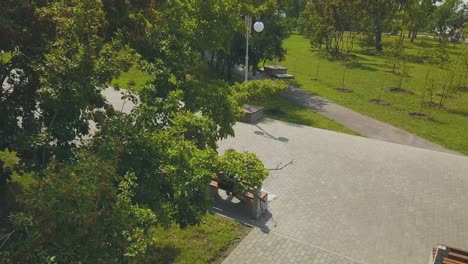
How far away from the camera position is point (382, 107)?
22.1 meters

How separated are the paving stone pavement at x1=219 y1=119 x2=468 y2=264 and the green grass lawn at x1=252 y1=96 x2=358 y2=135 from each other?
1.23 m

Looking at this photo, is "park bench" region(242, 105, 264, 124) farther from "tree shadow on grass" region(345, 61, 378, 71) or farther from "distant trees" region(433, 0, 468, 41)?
"distant trees" region(433, 0, 468, 41)

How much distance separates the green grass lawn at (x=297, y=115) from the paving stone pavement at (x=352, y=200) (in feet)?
4.04

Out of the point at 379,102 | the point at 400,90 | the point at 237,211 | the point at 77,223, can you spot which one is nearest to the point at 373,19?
the point at 400,90

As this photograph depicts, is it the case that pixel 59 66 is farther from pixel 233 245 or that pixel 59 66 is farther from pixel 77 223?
pixel 233 245

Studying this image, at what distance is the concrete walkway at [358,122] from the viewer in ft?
56.5

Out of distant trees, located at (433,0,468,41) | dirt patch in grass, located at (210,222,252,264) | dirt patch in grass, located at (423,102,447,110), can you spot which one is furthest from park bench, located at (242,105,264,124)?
distant trees, located at (433,0,468,41)

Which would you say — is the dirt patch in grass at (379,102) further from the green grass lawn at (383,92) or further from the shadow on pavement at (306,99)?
the shadow on pavement at (306,99)

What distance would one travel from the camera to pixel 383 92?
25688 mm

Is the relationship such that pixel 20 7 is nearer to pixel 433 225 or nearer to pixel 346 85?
pixel 433 225

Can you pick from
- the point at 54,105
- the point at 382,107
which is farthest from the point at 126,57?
the point at 382,107

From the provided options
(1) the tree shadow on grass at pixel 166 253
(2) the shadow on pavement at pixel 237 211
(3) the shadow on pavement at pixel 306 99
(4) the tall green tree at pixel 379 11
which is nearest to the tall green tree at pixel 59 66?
(1) the tree shadow on grass at pixel 166 253

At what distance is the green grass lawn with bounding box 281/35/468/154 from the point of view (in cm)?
1891

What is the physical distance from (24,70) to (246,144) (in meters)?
8.80
